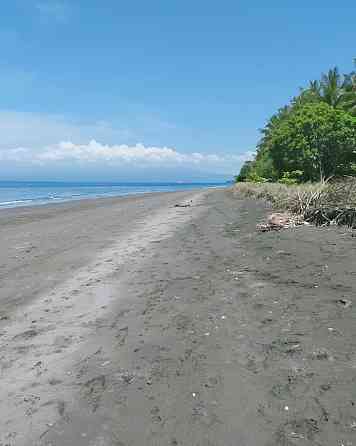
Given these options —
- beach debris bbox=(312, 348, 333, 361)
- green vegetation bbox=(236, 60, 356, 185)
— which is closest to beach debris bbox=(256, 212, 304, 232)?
beach debris bbox=(312, 348, 333, 361)

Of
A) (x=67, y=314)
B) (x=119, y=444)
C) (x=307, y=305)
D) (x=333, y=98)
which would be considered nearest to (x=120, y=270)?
(x=67, y=314)

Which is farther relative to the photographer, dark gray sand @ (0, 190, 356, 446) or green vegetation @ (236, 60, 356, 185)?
green vegetation @ (236, 60, 356, 185)

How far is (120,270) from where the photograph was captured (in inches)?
354

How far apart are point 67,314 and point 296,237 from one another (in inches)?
238

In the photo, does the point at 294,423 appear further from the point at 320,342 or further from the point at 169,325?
the point at 169,325

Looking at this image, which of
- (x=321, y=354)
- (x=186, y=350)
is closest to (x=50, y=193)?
(x=186, y=350)

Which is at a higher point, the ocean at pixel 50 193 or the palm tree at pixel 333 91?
the palm tree at pixel 333 91

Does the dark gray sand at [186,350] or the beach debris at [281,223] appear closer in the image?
the dark gray sand at [186,350]

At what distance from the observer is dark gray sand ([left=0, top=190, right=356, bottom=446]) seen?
138 inches

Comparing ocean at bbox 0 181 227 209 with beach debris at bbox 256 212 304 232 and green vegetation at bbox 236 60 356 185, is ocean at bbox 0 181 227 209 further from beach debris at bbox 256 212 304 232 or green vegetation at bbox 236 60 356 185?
beach debris at bbox 256 212 304 232

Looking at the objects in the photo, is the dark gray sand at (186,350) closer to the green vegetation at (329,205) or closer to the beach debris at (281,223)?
the green vegetation at (329,205)

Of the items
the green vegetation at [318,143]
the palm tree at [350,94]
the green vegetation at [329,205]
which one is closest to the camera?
the green vegetation at [329,205]

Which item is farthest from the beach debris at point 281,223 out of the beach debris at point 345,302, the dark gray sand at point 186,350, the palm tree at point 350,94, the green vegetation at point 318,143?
the palm tree at point 350,94

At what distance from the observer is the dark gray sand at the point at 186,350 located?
3.51m
